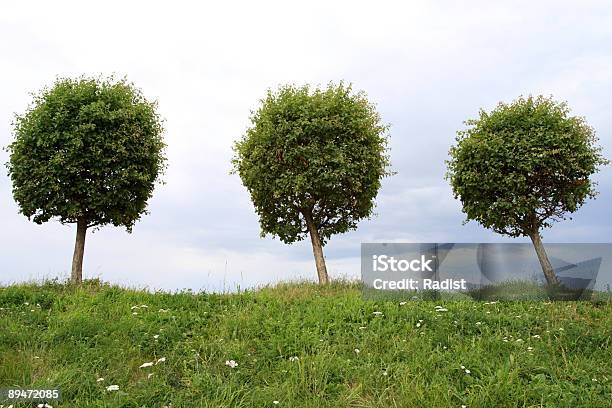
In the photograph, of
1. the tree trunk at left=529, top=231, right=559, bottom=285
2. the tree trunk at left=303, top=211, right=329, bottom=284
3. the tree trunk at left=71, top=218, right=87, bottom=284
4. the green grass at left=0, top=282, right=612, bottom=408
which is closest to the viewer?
the green grass at left=0, top=282, right=612, bottom=408

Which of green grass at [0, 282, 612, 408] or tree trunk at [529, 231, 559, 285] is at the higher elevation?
tree trunk at [529, 231, 559, 285]

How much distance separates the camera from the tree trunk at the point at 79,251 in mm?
19913

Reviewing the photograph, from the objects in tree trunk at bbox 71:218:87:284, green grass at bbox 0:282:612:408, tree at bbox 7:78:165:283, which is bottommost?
green grass at bbox 0:282:612:408

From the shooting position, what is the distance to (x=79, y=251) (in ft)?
66.2

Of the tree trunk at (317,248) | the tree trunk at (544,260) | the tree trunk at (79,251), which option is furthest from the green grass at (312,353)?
the tree trunk at (317,248)

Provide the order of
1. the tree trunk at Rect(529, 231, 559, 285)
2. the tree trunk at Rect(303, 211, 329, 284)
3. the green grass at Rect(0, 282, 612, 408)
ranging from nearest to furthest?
the green grass at Rect(0, 282, 612, 408), the tree trunk at Rect(529, 231, 559, 285), the tree trunk at Rect(303, 211, 329, 284)

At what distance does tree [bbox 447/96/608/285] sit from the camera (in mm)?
19609

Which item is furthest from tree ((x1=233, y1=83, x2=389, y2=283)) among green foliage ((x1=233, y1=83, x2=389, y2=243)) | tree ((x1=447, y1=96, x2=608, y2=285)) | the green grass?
the green grass

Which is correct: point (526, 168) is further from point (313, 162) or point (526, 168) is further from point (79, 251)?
point (79, 251)

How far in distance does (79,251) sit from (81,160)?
3.48 meters

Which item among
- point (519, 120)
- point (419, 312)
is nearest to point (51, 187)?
point (419, 312)

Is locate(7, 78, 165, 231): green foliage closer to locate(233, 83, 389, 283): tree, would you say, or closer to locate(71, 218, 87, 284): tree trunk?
locate(71, 218, 87, 284): tree trunk

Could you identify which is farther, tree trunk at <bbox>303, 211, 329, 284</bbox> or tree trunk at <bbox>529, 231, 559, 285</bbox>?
tree trunk at <bbox>303, 211, 329, 284</bbox>

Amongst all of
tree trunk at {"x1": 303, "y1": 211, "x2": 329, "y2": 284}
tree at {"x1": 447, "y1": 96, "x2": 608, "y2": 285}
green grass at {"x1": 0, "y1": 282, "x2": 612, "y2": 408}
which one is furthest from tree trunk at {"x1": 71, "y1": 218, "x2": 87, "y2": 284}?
tree at {"x1": 447, "y1": 96, "x2": 608, "y2": 285}
